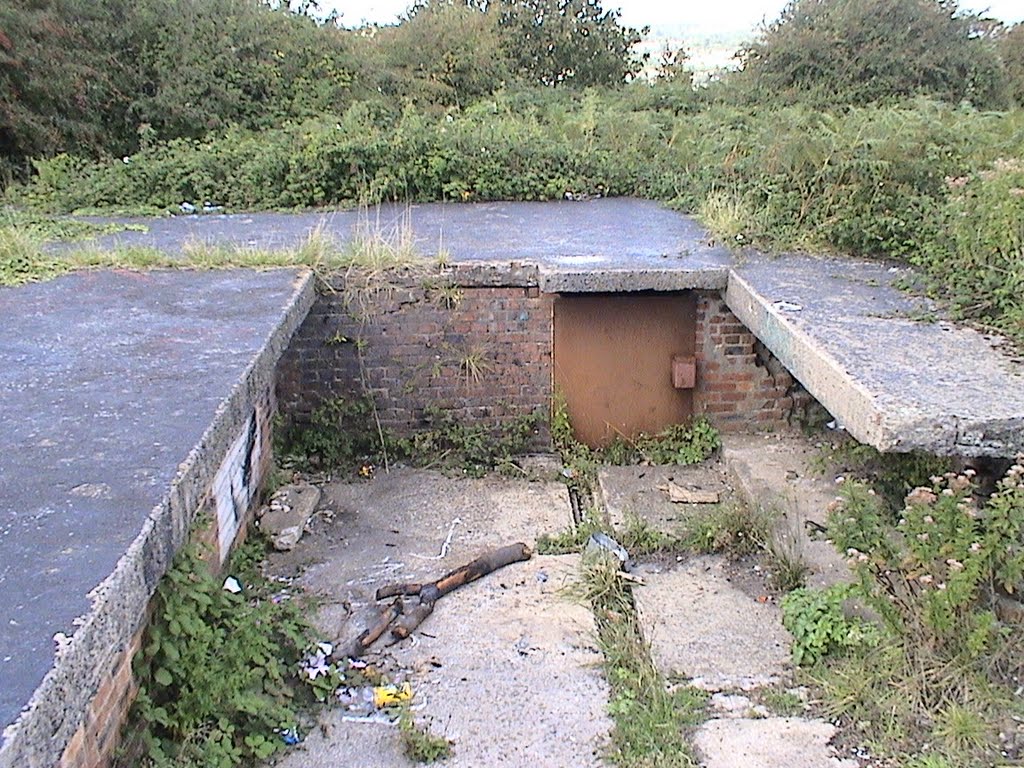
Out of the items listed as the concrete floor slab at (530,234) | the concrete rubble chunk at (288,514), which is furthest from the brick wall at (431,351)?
the concrete rubble chunk at (288,514)

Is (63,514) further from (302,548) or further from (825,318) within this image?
(825,318)

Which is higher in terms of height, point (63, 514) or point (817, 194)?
point (817, 194)

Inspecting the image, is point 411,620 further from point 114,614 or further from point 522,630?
point 114,614

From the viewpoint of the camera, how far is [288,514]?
5.75m

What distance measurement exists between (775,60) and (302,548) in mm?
10169

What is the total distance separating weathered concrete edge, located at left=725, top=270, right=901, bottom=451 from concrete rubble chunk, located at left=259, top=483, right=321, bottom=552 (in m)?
2.85

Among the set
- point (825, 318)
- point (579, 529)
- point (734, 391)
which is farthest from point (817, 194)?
point (579, 529)

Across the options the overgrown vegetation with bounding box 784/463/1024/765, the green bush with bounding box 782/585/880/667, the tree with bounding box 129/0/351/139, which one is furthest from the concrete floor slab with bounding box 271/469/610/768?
the tree with bounding box 129/0/351/139

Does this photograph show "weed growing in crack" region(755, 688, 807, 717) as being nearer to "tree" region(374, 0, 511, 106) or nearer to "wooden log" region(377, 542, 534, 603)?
"wooden log" region(377, 542, 534, 603)

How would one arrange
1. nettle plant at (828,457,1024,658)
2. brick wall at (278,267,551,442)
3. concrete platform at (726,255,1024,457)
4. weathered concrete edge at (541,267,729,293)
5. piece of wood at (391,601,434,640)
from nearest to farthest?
nettle plant at (828,457,1024,658)
concrete platform at (726,255,1024,457)
piece of wood at (391,601,434,640)
weathered concrete edge at (541,267,729,293)
brick wall at (278,267,551,442)

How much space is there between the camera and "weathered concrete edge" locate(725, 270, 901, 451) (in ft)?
12.7

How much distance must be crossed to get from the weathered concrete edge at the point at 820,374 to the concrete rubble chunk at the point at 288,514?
285 centimetres

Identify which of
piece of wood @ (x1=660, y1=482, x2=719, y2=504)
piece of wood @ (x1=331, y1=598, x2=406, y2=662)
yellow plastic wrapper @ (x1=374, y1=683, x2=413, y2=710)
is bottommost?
yellow plastic wrapper @ (x1=374, y1=683, x2=413, y2=710)

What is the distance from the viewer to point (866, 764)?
3.56m
